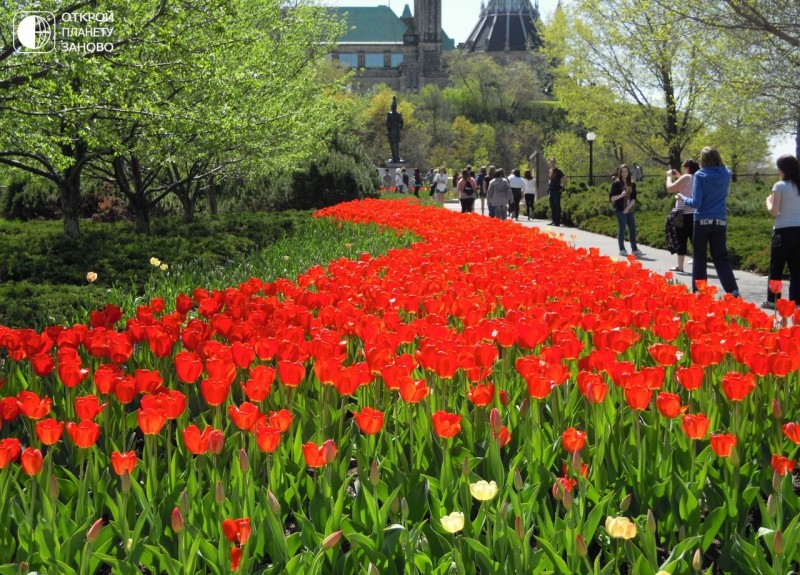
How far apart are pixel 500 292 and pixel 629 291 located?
2.57ft

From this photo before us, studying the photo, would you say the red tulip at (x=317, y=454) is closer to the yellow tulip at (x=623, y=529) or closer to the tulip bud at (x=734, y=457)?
the yellow tulip at (x=623, y=529)

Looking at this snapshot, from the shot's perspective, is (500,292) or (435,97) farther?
(435,97)

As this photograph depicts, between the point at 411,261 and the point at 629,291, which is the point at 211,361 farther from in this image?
the point at 411,261

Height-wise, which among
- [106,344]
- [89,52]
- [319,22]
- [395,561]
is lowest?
[395,561]

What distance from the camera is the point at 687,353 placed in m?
4.58

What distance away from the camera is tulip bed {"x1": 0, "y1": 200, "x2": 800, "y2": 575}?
247cm

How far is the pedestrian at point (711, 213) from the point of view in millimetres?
9727

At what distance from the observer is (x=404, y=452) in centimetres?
332

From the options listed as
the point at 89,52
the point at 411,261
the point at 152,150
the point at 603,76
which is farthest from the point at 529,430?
the point at 603,76

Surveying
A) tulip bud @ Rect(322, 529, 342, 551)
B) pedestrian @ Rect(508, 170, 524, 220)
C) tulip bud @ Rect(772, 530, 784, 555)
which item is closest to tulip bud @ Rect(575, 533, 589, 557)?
tulip bud @ Rect(772, 530, 784, 555)
